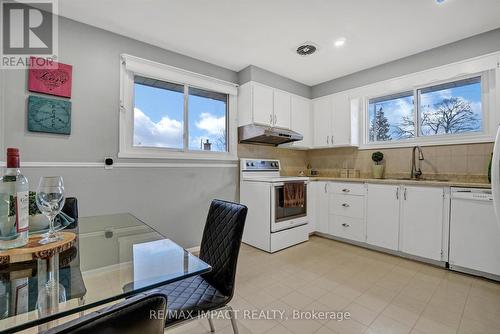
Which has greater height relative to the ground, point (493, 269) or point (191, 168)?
point (191, 168)

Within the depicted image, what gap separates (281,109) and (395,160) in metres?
1.77

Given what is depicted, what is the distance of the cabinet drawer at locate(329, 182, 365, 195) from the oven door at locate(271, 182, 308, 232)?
1.97ft

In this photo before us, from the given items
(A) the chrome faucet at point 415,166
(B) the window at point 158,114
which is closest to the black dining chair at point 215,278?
(B) the window at point 158,114

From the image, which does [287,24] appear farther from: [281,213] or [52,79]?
[52,79]

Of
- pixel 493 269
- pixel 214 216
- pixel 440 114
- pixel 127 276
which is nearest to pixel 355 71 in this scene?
pixel 440 114

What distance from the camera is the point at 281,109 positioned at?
11.7 ft

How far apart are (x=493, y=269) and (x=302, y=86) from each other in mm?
3300

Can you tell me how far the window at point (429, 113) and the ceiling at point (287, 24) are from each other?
1.84ft

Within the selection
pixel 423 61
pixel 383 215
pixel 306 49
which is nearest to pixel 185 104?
pixel 306 49

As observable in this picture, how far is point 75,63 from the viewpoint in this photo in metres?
2.21

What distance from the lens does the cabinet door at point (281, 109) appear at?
3.50m

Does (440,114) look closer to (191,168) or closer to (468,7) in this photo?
(468,7)

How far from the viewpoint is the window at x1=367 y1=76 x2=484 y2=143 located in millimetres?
2697

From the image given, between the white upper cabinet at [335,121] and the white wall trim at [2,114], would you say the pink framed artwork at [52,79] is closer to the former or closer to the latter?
the white wall trim at [2,114]
